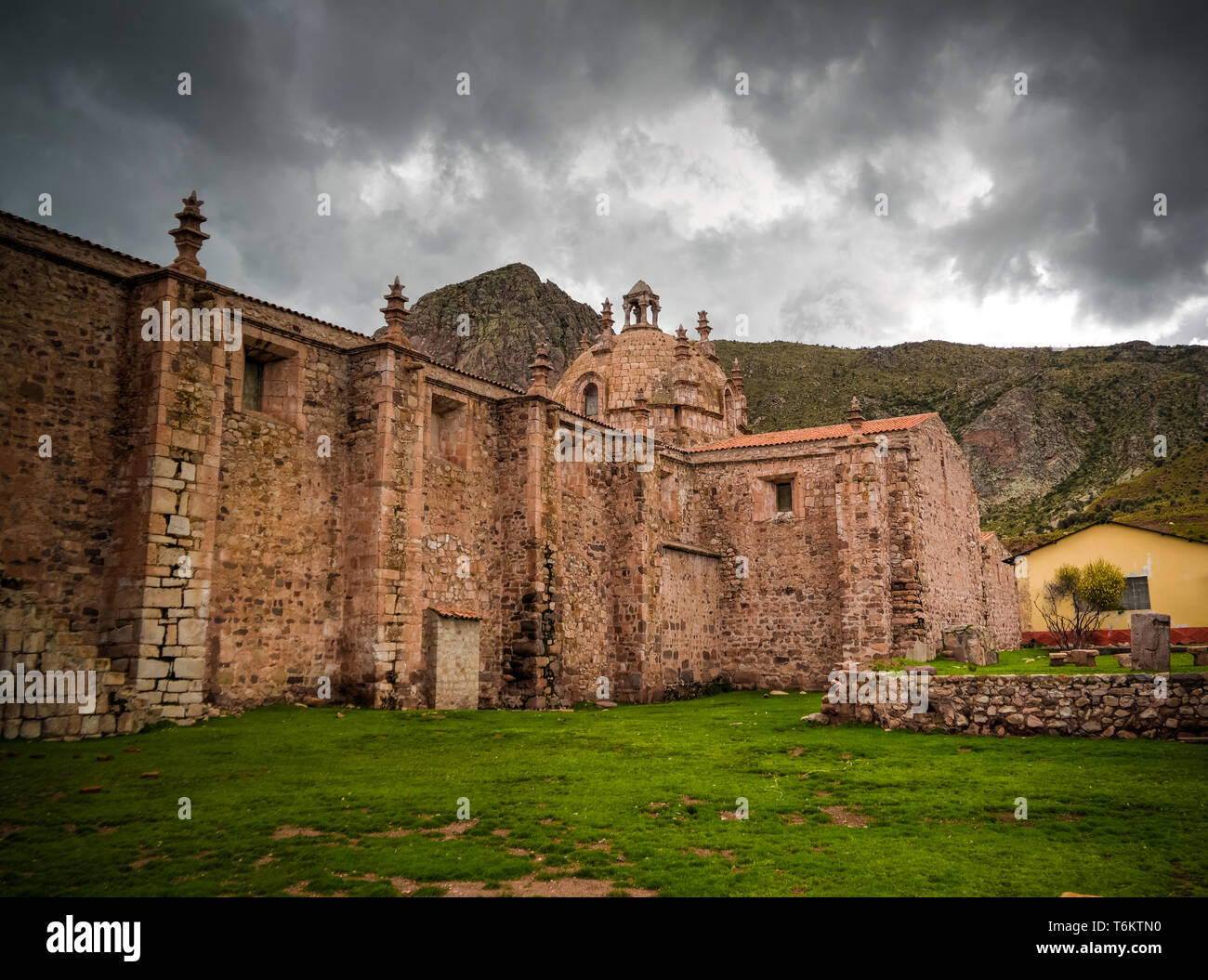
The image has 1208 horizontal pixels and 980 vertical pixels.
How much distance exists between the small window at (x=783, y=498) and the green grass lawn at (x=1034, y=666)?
6.70 meters

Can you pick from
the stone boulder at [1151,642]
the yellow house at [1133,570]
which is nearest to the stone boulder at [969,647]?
the stone boulder at [1151,642]

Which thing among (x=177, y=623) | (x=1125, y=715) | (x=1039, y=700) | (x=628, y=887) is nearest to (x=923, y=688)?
(x=1039, y=700)

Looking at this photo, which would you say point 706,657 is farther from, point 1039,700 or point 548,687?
point 1039,700

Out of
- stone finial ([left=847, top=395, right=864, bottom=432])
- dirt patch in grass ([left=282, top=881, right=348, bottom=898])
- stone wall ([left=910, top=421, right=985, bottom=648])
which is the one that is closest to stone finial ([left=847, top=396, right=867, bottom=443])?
stone finial ([left=847, top=395, right=864, bottom=432])

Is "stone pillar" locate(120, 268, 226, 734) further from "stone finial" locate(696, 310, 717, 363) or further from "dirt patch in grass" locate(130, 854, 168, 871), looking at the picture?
"stone finial" locate(696, 310, 717, 363)

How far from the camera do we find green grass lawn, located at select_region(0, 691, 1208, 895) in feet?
24.5

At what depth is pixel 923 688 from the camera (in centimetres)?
1597

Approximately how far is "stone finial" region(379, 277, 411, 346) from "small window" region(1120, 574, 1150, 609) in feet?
118

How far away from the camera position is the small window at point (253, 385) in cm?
1864

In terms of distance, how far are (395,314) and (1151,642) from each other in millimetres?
18175

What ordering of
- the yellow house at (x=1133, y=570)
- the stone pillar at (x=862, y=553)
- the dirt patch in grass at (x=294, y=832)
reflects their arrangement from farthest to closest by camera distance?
1. the yellow house at (x=1133, y=570)
2. the stone pillar at (x=862, y=553)
3. the dirt patch in grass at (x=294, y=832)

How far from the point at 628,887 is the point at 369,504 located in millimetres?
13660

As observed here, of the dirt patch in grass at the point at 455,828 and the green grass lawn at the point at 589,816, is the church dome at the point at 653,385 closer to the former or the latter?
the green grass lawn at the point at 589,816

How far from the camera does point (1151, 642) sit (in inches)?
666
